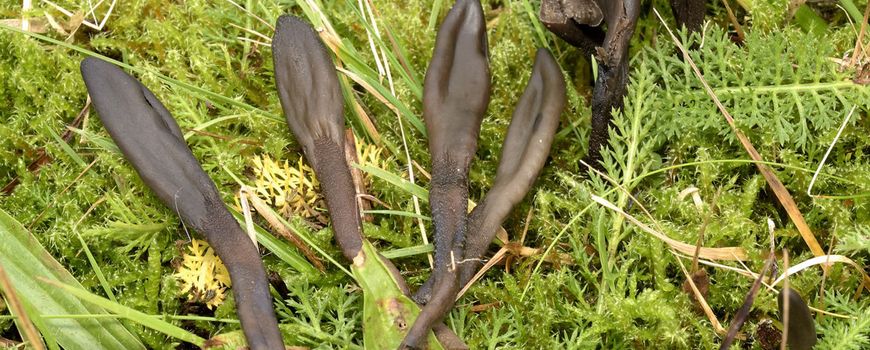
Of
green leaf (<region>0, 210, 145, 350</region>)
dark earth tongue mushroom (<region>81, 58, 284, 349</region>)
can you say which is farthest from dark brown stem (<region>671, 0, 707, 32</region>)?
green leaf (<region>0, 210, 145, 350</region>)

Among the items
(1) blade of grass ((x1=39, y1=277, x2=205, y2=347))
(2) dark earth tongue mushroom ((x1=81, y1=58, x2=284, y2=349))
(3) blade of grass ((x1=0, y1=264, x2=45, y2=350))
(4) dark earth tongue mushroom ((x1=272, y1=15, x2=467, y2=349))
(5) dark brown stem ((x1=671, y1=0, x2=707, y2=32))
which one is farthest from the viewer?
(5) dark brown stem ((x1=671, y1=0, x2=707, y2=32))

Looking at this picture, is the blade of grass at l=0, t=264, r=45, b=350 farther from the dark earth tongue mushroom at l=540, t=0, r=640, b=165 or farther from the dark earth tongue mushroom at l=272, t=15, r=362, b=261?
the dark earth tongue mushroom at l=540, t=0, r=640, b=165

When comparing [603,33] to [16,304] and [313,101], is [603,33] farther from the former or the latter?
[16,304]

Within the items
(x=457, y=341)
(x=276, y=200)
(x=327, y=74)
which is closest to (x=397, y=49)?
(x=327, y=74)

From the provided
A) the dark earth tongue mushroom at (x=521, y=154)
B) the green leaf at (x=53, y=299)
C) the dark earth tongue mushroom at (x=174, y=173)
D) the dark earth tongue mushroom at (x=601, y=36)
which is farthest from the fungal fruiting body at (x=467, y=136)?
the green leaf at (x=53, y=299)

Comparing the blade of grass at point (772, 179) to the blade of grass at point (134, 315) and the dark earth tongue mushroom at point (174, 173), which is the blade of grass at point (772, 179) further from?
the blade of grass at point (134, 315)
